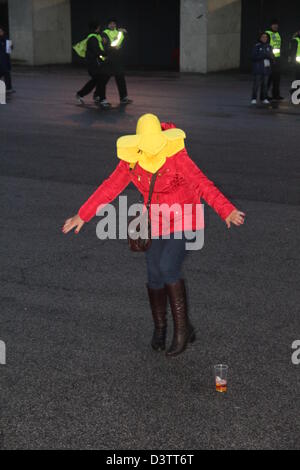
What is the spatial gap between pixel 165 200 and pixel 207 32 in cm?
2483

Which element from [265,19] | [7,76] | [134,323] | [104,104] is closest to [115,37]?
[104,104]

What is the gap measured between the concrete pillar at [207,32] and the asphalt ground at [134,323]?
56.8ft

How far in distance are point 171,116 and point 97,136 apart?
2920 mm

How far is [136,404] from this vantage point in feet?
15.6

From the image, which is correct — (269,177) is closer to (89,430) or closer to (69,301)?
(69,301)

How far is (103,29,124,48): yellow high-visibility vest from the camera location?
19.9 m

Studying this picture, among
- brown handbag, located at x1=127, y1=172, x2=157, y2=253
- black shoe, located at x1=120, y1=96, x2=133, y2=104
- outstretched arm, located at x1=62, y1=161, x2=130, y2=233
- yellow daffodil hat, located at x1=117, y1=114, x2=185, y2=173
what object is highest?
yellow daffodil hat, located at x1=117, y1=114, x2=185, y2=173

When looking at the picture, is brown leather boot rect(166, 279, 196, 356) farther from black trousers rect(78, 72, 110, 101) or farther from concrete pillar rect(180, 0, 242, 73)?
concrete pillar rect(180, 0, 242, 73)

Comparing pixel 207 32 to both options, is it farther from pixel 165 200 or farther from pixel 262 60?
pixel 165 200

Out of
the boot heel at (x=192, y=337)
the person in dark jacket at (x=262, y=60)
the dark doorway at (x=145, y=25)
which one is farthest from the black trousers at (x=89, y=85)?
the boot heel at (x=192, y=337)

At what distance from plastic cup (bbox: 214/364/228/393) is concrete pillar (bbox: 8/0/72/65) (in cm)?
3017

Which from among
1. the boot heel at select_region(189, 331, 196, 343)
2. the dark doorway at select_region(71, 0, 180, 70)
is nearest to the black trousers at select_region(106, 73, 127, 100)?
the dark doorway at select_region(71, 0, 180, 70)

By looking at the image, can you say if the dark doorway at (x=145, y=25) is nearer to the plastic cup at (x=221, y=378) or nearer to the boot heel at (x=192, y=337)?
the boot heel at (x=192, y=337)

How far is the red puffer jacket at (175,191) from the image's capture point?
207 inches
